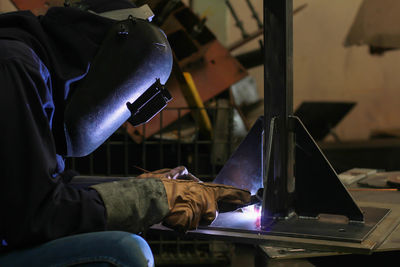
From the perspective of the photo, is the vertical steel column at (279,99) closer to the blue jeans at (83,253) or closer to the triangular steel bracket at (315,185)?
A: the triangular steel bracket at (315,185)

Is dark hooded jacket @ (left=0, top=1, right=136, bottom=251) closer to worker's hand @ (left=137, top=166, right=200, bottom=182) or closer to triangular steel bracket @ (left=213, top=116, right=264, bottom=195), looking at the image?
worker's hand @ (left=137, top=166, right=200, bottom=182)

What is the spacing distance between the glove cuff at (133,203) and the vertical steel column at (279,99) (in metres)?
0.32

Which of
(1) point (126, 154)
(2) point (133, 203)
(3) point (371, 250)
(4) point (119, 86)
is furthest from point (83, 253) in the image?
(1) point (126, 154)

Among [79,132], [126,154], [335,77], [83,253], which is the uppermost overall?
[79,132]

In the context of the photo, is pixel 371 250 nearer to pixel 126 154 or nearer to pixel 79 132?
pixel 79 132

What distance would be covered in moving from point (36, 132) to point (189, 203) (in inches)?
16.5

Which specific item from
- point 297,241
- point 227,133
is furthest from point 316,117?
point 297,241

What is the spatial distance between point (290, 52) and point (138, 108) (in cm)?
46

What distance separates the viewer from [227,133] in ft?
8.99

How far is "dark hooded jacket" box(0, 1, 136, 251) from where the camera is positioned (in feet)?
3.13

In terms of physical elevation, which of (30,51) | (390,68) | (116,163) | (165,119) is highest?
(30,51)

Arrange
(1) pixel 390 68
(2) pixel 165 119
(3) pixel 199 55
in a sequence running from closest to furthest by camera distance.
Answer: (2) pixel 165 119, (3) pixel 199 55, (1) pixel 390 68

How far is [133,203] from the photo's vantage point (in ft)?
3.61

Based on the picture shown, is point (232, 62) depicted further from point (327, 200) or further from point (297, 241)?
point (297, 241)
